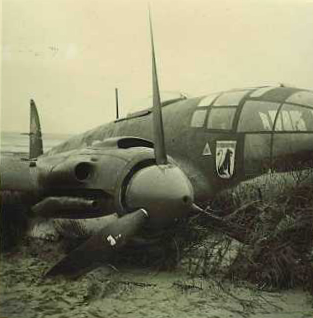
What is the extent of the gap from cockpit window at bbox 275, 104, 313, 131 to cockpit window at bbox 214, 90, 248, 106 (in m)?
0.54

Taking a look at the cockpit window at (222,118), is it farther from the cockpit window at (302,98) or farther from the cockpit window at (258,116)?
the cockpit window at (302,98)

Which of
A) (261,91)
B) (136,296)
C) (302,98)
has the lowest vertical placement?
(136,296)

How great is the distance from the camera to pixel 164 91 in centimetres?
502

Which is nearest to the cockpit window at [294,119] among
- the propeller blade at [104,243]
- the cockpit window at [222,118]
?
the cockpit window at [222,118]

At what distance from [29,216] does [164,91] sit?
2.05 meters

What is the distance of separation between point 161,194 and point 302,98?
2.07 m

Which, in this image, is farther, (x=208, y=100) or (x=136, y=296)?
(x=208, y=100)

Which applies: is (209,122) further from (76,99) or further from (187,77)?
(76,99)

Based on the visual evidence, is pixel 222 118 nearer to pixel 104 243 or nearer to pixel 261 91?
pixel 261 91

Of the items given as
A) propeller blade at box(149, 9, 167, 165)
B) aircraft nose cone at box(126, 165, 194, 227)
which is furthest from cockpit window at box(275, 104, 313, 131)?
aircraft nose cone at box(126, 165, 194, 227)

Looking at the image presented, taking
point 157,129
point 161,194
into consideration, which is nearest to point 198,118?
point 157,129

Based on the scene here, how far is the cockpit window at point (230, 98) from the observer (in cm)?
494

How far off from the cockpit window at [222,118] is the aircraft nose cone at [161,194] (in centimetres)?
121

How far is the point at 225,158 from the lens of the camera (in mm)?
4688
